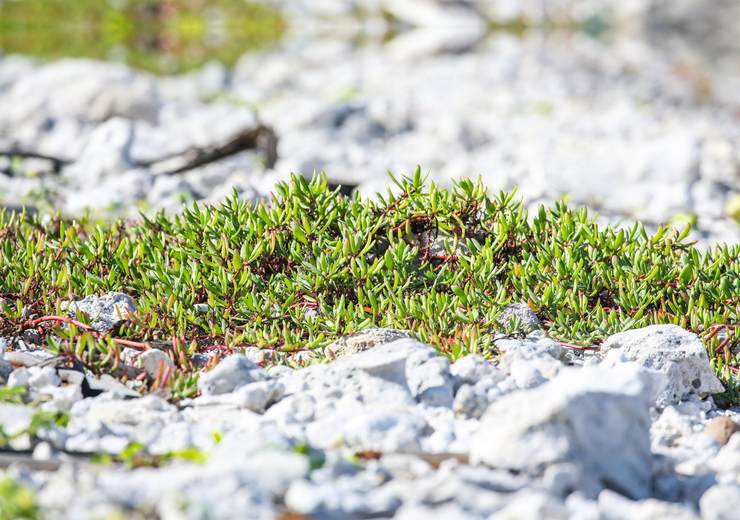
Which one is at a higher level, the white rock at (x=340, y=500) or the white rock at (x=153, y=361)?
the white rock at (x=153, y=361)

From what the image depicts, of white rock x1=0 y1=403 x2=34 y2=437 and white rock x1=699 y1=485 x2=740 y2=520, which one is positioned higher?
white rock x1=0 y1=403 x2=34 y2=437

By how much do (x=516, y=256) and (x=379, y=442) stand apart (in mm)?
1983

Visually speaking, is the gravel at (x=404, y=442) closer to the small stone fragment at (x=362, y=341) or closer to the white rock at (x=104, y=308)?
the small stone fragment at (x=362, y=341)

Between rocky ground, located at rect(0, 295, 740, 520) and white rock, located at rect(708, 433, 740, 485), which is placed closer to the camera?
rocky ground, located at rect(0, 295, 740, 520)

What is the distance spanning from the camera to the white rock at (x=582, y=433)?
2.92 metres

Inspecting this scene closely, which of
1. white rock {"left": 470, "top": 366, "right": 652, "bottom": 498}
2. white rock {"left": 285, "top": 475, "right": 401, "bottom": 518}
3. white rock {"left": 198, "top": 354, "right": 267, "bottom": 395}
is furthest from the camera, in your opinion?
white rock {"left": 198, "top": 354, "right": 267, "bottom": 395}

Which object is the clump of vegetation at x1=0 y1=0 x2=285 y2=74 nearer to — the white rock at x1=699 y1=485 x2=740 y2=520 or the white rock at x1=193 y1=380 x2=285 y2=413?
the white rock at x1=193 y1=380 x2=285 y2=413

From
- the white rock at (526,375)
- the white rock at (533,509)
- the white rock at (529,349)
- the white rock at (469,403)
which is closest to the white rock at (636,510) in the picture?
the white rock at (533,509)

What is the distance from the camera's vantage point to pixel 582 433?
294 centimetres

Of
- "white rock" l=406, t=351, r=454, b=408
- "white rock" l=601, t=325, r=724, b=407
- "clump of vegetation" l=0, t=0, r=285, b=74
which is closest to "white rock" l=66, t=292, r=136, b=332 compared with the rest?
"white rock" l=406, t=351, r=454, b=408

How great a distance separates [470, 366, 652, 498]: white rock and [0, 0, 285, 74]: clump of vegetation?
17148mm

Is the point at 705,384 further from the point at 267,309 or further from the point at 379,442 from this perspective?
the point at 267,309

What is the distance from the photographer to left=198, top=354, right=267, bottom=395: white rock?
12.3ft

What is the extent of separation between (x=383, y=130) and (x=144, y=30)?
25.1 metres
